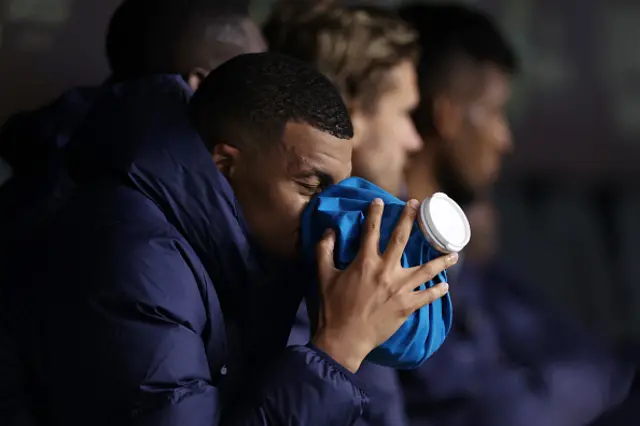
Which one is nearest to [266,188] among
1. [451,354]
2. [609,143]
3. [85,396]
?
[85,396]

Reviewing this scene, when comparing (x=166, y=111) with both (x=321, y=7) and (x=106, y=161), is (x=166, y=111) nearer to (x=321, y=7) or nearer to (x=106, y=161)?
(x=106, y=161)

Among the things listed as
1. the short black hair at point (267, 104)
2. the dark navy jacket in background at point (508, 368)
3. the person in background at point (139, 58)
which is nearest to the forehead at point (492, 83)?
the dark navy jacket in background at point (508, 368)

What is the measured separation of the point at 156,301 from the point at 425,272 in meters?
0.17

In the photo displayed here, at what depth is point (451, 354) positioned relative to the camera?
1193 millimetres

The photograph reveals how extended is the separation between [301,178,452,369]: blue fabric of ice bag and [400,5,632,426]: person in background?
18.9 inches

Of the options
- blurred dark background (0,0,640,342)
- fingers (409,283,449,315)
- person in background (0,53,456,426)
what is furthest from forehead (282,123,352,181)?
blurred dark background (0,0,640,342)

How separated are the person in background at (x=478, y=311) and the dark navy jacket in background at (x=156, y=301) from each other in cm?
50

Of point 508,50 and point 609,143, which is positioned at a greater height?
point 508,50

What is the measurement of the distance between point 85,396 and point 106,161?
0.52 feet

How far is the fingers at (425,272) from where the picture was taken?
25.6 inches

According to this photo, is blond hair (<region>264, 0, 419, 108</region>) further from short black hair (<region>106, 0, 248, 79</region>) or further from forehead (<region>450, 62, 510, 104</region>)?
forehead (<region>450, 62, 510, 104</region>)

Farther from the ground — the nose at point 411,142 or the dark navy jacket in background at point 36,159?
the dark navy jacket in background at point 36,159

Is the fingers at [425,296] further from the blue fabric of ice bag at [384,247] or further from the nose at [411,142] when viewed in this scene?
the nose at [411,142]

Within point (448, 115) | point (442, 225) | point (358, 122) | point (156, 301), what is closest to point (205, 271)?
point (156, 301)
